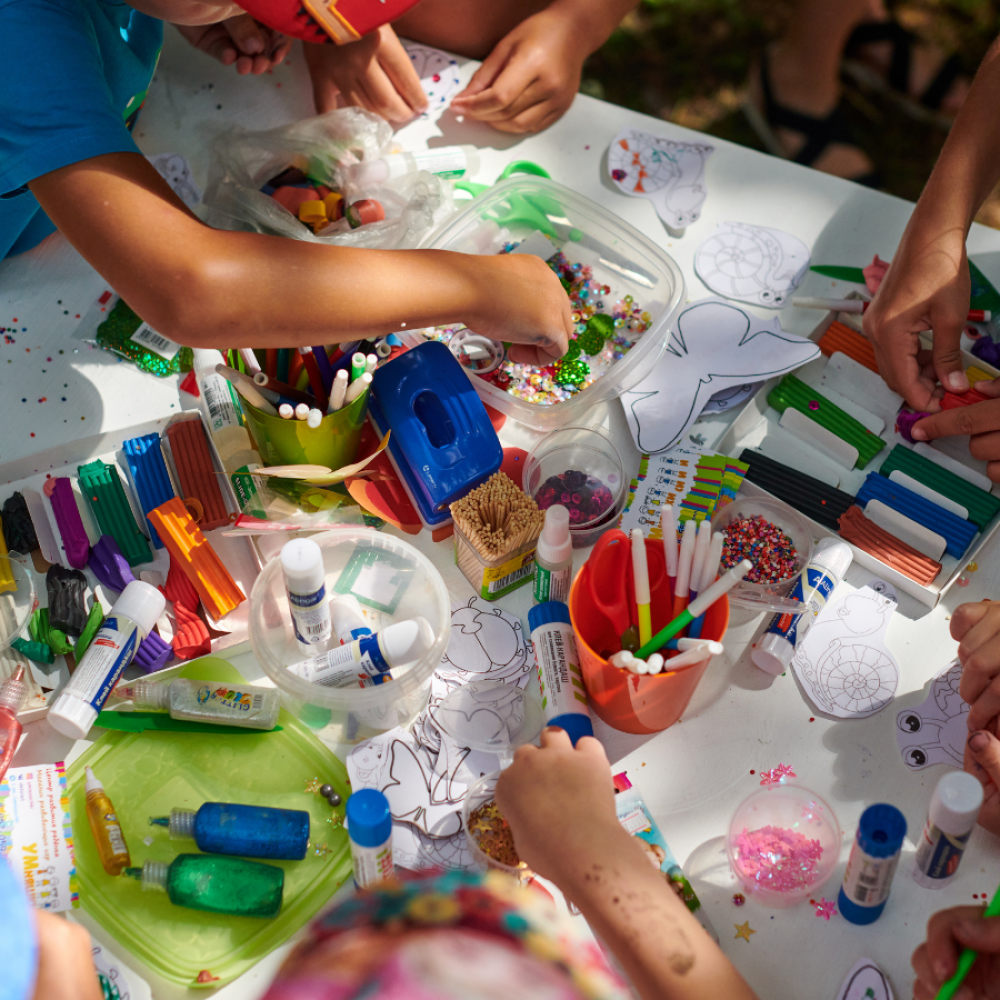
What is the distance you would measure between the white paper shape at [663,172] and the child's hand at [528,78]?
100 mm

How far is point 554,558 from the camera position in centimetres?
80

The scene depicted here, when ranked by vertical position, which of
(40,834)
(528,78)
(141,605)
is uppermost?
(528,78)

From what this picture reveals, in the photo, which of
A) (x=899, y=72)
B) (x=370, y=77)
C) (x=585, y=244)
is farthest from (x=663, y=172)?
(x=899, y=72)

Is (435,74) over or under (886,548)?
over

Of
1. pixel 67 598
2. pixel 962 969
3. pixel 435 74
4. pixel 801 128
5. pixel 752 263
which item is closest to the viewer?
pixel 962 969

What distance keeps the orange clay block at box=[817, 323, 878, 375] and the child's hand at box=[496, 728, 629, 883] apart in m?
0.54

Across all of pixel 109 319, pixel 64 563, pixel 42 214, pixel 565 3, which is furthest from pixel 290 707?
pixel 565 3

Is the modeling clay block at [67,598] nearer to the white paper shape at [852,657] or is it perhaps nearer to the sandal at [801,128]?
the white paper shape at [852,657]

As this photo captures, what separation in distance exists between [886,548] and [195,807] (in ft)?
2.21

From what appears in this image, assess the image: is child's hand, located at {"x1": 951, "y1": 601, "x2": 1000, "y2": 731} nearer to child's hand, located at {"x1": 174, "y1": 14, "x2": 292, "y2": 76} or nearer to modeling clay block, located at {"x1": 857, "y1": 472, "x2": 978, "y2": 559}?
modeling clay block, located at {"x1": 857, "y1": 472, "x2": 978, "y2": 559}

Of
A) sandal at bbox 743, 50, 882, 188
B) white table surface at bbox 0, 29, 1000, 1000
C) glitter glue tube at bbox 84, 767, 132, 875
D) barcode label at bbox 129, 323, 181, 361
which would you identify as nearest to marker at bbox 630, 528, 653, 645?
white table surface at bbox 0, 29, 1000, 1000

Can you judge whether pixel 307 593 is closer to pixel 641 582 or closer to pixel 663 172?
pixel 641 582

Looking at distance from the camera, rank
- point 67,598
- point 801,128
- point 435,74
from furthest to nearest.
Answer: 1. point 801,128
2. point 435,74
3. point 67,598

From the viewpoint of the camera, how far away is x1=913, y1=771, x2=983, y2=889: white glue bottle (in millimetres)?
648
